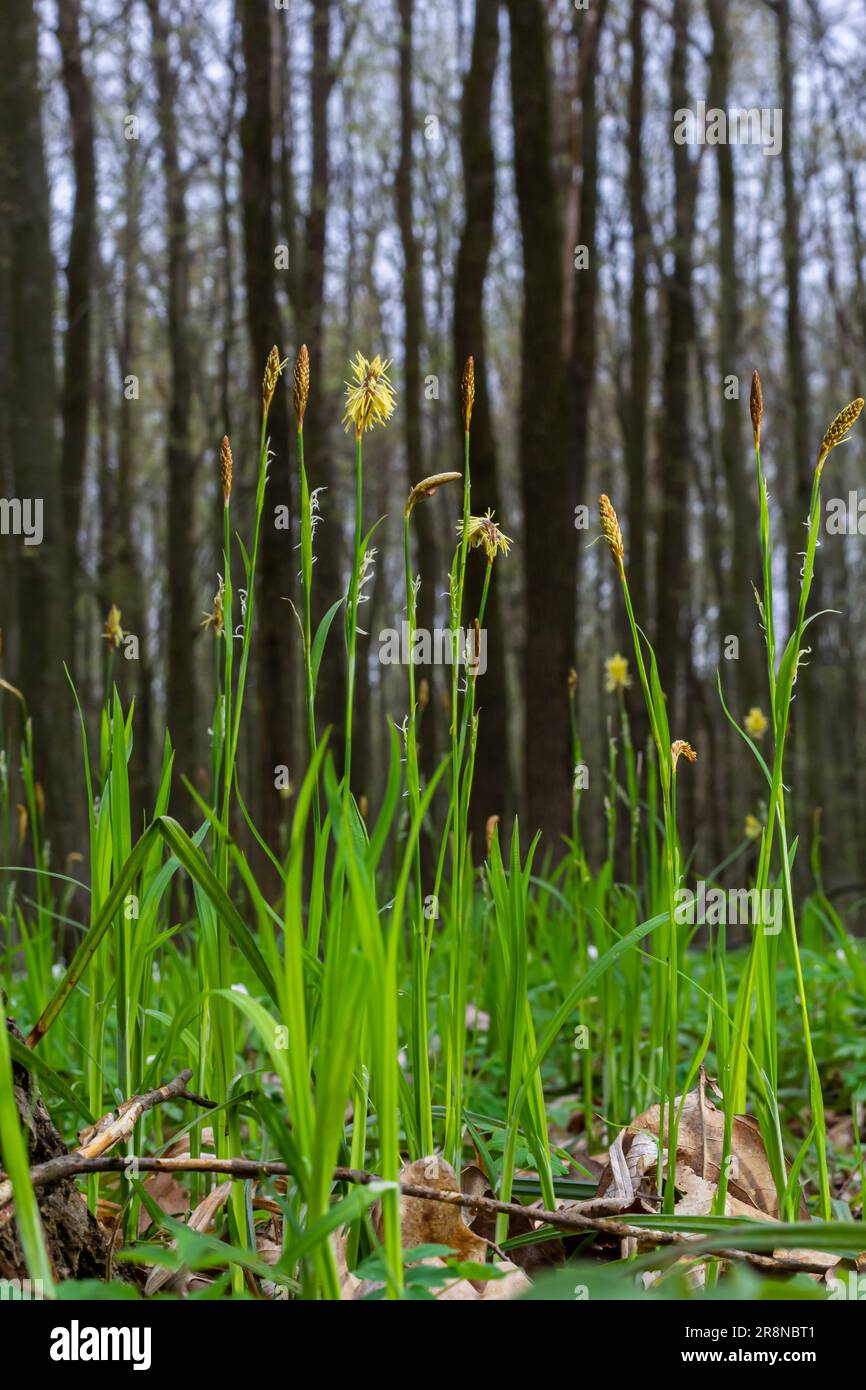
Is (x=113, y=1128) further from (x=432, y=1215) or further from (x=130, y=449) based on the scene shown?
(x=130, y=449)

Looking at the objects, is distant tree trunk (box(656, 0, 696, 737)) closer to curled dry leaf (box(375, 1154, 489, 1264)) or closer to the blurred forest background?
the blurred forest background

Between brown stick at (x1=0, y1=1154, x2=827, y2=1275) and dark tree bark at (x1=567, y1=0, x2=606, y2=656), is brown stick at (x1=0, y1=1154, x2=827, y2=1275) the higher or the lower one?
the lower one

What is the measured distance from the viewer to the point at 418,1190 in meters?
0.91

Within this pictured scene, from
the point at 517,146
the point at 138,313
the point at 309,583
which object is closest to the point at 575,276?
the point at 517,146

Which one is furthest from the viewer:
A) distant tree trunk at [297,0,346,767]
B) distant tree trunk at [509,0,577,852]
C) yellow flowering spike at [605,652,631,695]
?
distant tree trunk at [297,0,346,767]

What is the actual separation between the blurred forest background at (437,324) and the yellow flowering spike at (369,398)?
1142mm

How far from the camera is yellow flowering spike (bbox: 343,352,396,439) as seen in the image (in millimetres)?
1045

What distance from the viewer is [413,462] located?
1041cm

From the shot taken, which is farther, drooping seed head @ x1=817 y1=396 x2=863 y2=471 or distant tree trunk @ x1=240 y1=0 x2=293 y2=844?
distant tree trunk @ x1=240 y1=0 x2=293 y2=844

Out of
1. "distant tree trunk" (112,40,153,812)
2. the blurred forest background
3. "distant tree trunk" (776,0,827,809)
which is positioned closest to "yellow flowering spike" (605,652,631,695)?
the blurred forest background

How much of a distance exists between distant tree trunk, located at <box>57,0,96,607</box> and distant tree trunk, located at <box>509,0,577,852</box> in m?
4.38

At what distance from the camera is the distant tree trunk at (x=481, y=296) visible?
6.28 meters

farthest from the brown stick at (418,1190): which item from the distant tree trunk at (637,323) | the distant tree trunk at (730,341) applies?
the distant tree trunk at (730,341)

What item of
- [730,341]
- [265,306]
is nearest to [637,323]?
[730,341]
